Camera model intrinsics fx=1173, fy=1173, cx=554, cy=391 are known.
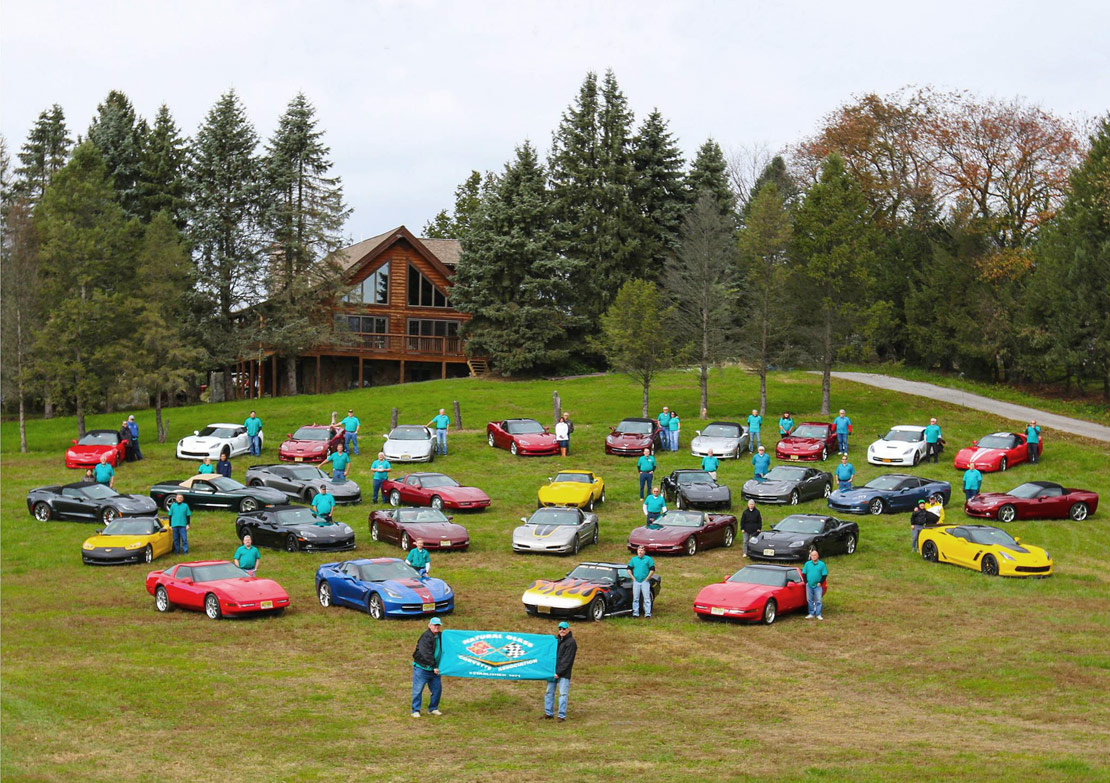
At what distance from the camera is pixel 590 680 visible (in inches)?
753

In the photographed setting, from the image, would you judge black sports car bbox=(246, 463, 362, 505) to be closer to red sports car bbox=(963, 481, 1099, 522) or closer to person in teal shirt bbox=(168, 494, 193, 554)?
person in teal shirt bbox=(168, 494, 193, 554)

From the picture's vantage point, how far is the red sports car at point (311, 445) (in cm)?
4147

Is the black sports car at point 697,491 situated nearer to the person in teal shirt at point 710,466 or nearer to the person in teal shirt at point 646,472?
the person in teal shirt at point 710,466

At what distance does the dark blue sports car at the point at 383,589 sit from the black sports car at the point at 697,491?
457 inches

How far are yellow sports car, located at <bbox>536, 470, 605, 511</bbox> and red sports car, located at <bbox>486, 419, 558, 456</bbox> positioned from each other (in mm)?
8132

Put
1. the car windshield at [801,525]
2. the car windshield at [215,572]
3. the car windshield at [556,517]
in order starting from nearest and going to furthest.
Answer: the car windshield at [215,572] → the car windshield at [801,525] → the car windshield at [556,517]

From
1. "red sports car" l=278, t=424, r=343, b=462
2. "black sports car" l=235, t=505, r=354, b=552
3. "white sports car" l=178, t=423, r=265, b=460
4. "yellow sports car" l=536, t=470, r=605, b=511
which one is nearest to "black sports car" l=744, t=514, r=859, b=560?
"yellow sports car" l=536, t=470, r=605, b=511

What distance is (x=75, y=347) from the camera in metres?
48.5

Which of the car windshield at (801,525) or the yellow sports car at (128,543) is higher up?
the car windshield at (801,525)

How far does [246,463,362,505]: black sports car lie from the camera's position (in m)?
35.2

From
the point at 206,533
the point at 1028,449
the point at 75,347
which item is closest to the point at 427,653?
the point at 206,533

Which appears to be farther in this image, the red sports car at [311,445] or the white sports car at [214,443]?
the white sports car at [214,443]

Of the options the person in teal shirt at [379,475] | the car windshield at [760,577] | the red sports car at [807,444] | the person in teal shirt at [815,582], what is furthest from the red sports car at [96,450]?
the person in teal shirt at [815,582]

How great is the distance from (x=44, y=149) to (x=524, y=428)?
159ft
